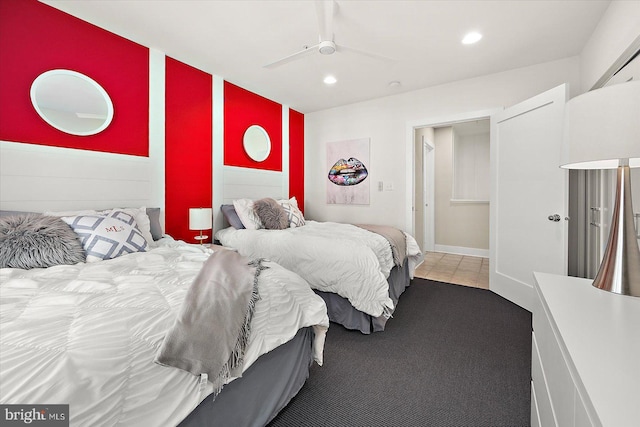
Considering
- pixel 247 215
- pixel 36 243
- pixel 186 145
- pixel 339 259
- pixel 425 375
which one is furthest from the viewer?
pixel 247 215

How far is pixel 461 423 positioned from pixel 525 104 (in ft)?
9.30

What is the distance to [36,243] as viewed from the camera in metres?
1.57

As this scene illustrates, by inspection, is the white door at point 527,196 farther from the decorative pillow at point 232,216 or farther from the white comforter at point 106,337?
the decorative pillow at point 232,216

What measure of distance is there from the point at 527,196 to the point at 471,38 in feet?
5.18

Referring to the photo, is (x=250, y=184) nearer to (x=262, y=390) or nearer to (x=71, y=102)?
(x=71, y=102)

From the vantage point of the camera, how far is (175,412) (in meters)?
0.86

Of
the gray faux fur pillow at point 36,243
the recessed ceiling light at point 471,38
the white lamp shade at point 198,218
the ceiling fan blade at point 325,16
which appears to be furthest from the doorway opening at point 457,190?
the gray faux fur pillow at point 36,243

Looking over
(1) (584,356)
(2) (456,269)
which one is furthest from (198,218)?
(2) (456,269)

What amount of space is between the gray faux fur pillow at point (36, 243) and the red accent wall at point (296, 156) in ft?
9.83

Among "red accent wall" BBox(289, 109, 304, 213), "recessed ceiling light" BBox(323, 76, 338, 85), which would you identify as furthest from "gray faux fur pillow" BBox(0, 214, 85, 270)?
"red accent wall" BBox(289, 109, 304, 213)

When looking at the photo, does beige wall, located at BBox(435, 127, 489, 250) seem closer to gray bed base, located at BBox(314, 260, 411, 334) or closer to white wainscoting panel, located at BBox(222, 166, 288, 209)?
white wainscoting panel, located at BBox(222, 166, 288, 209)

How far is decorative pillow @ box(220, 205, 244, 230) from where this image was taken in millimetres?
3190

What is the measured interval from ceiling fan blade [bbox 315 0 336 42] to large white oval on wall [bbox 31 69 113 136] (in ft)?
6.17

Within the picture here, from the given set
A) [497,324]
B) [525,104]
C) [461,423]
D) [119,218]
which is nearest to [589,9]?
Answer: [525,104]
